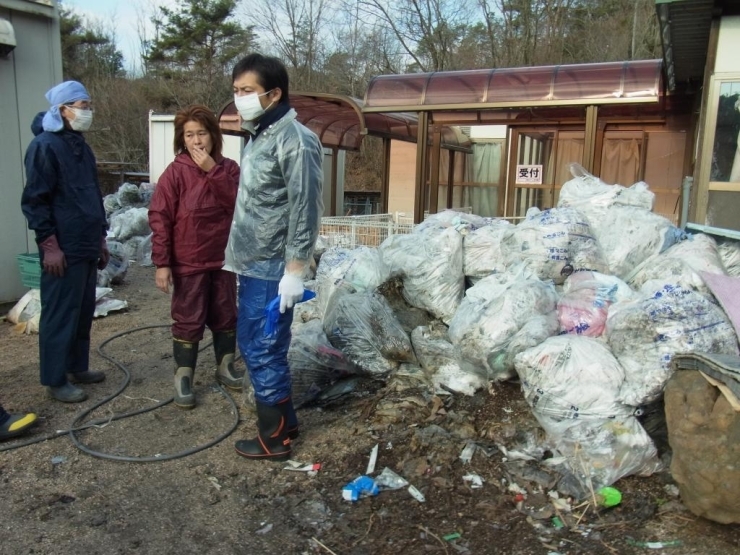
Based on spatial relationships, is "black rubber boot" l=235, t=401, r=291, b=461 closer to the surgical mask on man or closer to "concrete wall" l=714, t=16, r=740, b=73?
the surgical mask on man

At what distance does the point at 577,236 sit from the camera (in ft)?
11.6

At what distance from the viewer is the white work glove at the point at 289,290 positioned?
2.44 metres

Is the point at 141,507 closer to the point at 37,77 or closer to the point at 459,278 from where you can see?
the point at 459,278

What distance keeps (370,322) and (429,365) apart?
1.42 feet

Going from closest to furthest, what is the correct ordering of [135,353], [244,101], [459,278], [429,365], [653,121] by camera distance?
[244,101] → [429,365] → [459,278] → [135,353] → [653,121]

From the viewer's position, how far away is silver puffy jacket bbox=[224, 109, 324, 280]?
2469 mm

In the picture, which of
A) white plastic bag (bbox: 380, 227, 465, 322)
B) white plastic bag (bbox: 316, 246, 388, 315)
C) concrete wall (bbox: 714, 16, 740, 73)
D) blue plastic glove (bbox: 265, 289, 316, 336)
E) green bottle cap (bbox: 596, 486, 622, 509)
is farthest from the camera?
concrete wall (bbox: 714, 16, 740, 73)

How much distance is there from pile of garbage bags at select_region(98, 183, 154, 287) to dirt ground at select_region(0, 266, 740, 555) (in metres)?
3.16

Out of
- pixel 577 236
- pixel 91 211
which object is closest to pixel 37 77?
pixel 91 211

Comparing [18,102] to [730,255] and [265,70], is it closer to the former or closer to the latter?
[265,70]

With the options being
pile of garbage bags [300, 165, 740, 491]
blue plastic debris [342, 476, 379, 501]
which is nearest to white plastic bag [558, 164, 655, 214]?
pile of garbage bags [300, 165, 740, 491]

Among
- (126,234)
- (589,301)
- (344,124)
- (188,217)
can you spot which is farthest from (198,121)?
(344,124)

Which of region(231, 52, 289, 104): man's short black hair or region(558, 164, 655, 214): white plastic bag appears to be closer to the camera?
region(231, 52, 289, 104): man's short black hair

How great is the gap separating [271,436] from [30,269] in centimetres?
357
